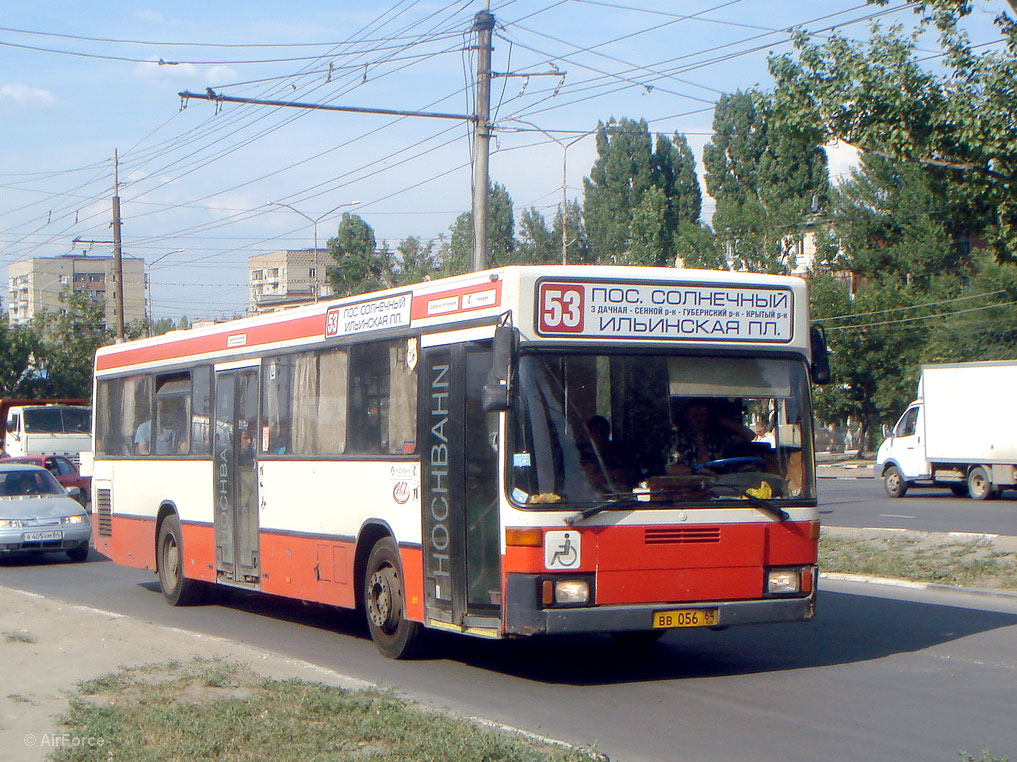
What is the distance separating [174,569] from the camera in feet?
46.9

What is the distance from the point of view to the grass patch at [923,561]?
14367 mm

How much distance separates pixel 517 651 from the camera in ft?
34.6

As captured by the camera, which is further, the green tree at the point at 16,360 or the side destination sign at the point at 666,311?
the green tree at the point at 16,360

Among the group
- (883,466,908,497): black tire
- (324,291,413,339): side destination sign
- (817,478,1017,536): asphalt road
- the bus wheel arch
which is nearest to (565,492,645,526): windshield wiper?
the bus wheel arch

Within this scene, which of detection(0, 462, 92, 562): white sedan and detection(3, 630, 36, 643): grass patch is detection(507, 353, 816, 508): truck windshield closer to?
detection(3, 630, 36, 643): grass patch

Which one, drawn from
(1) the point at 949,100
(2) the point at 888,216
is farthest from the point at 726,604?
(2) the point at 888,216

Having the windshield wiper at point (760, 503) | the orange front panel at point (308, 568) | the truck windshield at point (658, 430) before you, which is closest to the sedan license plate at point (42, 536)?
the orange front panel at point (308, 568)

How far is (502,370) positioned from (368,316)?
2.64 meters

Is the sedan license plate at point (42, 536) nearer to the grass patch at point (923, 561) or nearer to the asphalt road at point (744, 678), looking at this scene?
the asphalt road at point (744, 678)

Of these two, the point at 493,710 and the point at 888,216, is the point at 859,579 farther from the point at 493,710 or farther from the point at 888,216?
the point at 888,216

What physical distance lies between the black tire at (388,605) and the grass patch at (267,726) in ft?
5.98

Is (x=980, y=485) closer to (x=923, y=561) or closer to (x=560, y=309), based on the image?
(x=923, y=561)

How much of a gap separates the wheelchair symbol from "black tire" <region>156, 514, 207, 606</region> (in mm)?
6932

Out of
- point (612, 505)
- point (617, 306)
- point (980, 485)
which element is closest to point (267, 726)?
point (612, 505)
